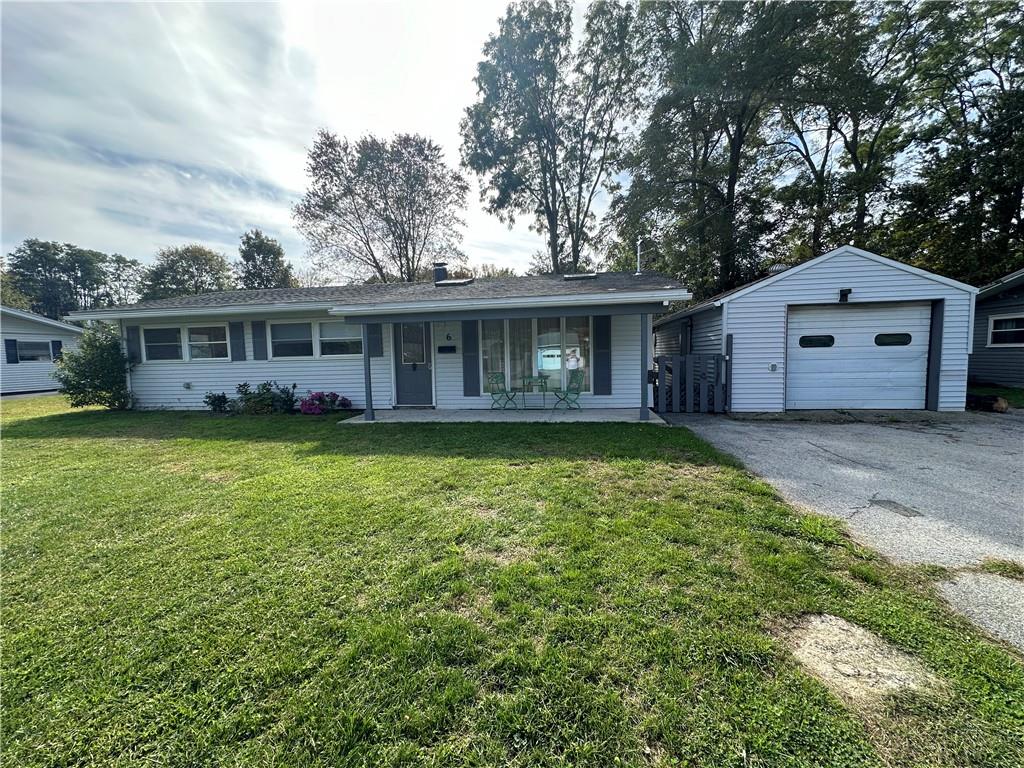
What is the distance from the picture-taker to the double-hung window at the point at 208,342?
10242mm

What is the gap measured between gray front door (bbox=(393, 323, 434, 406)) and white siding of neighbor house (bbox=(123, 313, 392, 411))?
0.80ft

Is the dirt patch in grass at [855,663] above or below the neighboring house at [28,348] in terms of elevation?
below

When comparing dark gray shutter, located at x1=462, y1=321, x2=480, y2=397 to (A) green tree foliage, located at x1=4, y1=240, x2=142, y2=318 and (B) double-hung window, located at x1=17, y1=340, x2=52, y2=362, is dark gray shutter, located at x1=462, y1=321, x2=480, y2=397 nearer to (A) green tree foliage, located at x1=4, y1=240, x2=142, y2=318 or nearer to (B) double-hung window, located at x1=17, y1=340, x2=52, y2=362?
(B) double-hung window, located at x1=17, y1=340, x2=52, y2=362

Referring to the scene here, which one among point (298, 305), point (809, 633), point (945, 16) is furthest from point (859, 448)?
point (945, 16)

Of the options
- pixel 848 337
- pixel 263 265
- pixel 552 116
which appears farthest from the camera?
pixel 263 265

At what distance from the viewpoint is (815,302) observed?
8.27 m

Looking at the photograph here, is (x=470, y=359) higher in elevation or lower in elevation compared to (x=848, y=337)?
lower

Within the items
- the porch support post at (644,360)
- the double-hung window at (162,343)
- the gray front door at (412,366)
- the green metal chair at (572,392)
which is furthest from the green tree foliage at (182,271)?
the porch support post at (644,360)

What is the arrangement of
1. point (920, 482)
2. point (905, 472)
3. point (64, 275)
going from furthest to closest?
1. point (64, 275)
2. point (905, 472)
3. point (920, 482)

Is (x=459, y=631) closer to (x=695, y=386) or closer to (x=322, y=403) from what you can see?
(x=695, y=386)

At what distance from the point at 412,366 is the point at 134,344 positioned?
7737 mm

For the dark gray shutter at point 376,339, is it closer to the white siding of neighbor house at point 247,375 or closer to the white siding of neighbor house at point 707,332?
the white siding of neighbor house at point 247,375

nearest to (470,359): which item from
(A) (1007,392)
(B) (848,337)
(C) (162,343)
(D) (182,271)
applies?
(B) (848,337)

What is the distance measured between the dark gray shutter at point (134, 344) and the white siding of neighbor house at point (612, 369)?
8207 millimetres
